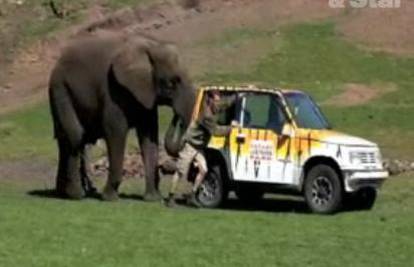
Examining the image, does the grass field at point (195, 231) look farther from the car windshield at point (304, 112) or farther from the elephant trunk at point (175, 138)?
the car windshield at point (304, 112)

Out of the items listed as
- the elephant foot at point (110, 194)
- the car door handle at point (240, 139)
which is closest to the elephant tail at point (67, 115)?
the elephant foot at point (110, 194)

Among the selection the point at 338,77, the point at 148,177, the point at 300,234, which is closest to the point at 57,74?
the point at 148,177

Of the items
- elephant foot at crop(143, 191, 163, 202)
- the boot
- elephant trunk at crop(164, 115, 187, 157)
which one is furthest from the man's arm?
elephant foot at crop(143, 191, 163, 202)

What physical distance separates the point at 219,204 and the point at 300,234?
467 cm

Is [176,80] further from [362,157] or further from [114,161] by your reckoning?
[362,157]

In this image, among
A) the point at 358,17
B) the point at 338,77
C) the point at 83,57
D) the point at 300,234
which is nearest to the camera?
the point at 300,234

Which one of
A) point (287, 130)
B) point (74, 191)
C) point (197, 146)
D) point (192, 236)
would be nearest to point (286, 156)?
point (287, 130)

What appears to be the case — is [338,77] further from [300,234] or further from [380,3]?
[300,234]

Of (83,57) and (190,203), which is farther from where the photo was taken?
(83,57)

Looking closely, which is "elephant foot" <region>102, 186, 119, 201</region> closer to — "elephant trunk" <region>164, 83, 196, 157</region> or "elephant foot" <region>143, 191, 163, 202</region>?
"elephant foot" <region>143, 191, 163, 202</region>

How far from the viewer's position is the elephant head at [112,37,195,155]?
21125mm

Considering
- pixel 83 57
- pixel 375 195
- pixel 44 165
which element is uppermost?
pixel 83 57

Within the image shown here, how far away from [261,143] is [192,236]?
188 inches

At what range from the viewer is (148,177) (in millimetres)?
21562
